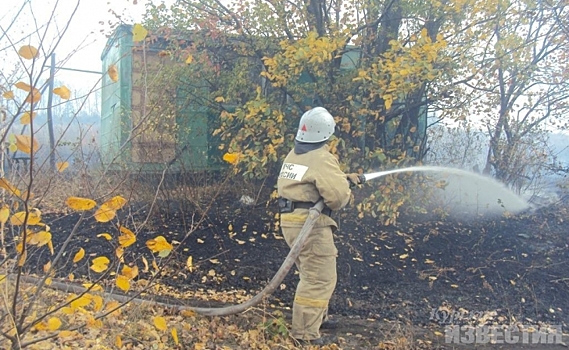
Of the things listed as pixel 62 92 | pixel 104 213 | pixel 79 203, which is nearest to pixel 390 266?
pixel 104 213

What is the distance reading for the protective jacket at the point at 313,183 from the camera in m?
3.60

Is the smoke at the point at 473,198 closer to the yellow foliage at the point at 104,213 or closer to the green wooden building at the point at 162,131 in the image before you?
the green wooden building at the point at 162,131

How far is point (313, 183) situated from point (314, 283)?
0.80 m

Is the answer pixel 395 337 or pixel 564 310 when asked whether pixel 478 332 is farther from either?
pixel 564 310

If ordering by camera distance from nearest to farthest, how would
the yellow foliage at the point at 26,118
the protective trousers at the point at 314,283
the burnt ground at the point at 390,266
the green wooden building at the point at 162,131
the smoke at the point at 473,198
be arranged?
the yellow foliage at the point at 26,118, the protective trousers at the point at 314,283, the burnt ground at the point at 390,266, the green wooden building at the point at 162,131, the smoke at the point at 473,198

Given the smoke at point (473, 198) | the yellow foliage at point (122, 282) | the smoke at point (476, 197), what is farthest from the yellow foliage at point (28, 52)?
the smoke at point (476, 197)

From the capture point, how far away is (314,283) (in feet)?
12.4

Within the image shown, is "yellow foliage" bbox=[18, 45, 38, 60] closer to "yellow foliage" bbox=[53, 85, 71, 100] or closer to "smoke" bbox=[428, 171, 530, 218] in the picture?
"yellow foliage" bbox=[53, 85, 71, 100]

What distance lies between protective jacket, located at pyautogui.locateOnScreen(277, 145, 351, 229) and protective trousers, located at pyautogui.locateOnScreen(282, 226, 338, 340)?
11 centimetres

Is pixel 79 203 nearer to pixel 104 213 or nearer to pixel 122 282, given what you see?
pixel 104 213

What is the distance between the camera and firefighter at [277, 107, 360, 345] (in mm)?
3703

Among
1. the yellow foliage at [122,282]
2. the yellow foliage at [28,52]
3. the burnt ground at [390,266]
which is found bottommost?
the burnt ground at [390,266]

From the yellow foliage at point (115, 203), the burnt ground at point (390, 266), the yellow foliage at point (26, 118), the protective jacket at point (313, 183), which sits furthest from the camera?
the burnt ground at point (390, 266)

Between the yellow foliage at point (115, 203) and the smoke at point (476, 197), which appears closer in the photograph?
the yellow foliage at point (115, 203)
